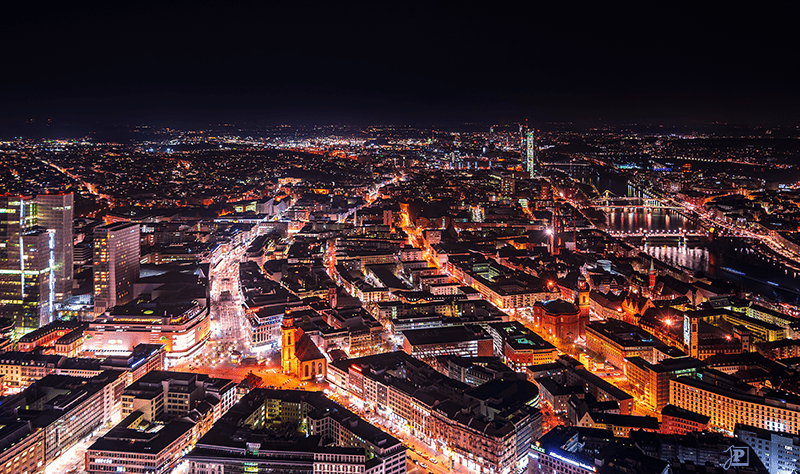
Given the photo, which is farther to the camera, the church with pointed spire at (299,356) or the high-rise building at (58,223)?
the high-rise building at (58,223)

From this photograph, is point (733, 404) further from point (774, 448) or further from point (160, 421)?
point (160, 421)

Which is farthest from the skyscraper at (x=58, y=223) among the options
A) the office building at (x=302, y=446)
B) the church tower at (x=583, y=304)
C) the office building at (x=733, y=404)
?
the office building at (x=733, y=404)

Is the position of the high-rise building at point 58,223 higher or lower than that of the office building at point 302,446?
higher

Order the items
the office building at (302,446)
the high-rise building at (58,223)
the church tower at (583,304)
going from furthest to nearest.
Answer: the high-rise building at (58,223), the church tower at (583,304), the office building at (302,446)

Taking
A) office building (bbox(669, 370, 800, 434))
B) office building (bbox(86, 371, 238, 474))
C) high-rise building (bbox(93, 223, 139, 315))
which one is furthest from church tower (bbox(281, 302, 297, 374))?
office building (bbox(669, 370, 800, 434))

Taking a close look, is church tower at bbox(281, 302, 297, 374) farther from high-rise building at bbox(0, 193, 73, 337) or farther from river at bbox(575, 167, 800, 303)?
river at bbox(575, 167, 800, 303)

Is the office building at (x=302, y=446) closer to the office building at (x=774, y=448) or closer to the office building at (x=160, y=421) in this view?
the office building at (x=160, y=421)

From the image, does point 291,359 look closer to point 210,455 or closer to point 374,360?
point 374,360

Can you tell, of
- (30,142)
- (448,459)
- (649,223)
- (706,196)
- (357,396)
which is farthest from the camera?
(30,142)

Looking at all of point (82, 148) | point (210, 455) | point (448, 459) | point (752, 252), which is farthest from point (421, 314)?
point (82, 148)
